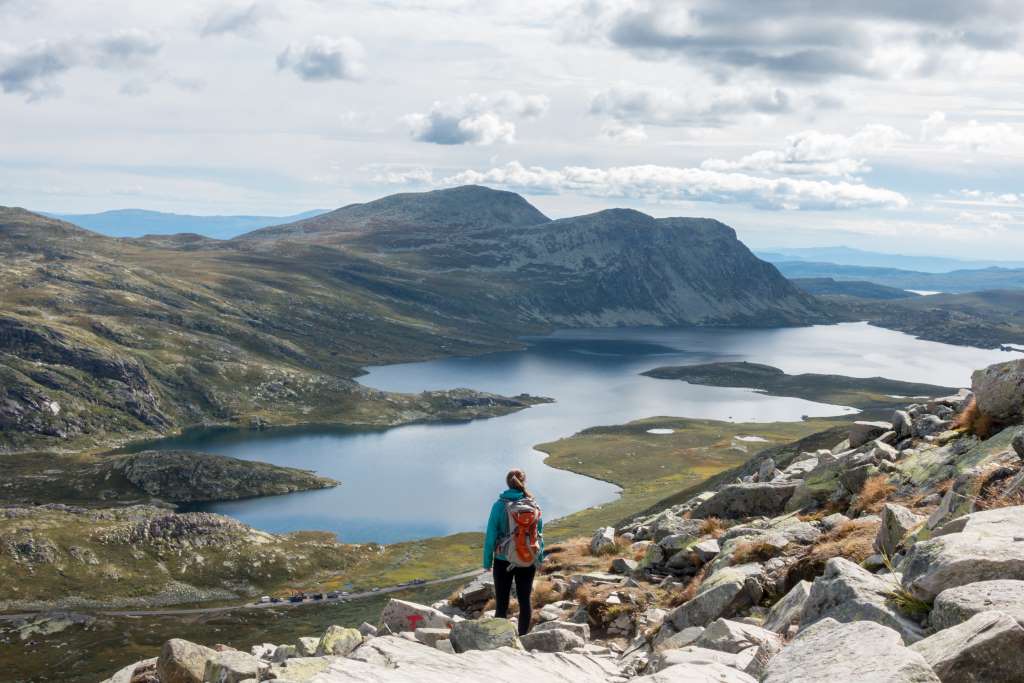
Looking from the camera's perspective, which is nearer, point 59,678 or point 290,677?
point 290,677

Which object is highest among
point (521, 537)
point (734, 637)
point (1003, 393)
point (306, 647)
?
point (1003, 393)

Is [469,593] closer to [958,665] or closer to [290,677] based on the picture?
[290,677]

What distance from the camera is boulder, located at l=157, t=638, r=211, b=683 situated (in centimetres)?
1761

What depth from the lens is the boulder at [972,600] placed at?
1146 centimetres

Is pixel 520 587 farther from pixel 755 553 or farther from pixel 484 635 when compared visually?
pixel 755 553

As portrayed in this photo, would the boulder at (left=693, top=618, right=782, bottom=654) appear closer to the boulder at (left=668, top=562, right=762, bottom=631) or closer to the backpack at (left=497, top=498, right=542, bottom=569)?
the boulder at (left=668, top=562, right=762, bottom=631)

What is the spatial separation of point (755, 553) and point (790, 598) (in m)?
6.96

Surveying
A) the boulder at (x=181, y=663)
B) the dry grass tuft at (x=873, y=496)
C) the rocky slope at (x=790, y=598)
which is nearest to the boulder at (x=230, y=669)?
the rocky slope at (x=790, y=598)

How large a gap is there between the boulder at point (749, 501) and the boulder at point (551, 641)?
60.6ft

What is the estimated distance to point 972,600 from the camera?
468 inches

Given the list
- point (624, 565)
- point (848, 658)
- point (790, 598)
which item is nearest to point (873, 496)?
point (624, 565)

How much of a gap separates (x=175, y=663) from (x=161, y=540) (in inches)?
5485

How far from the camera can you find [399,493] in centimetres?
19025

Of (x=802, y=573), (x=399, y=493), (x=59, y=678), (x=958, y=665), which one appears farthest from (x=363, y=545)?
(x=958, y=665)
